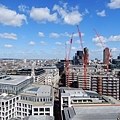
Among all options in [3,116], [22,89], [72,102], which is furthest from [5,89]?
[72,102]

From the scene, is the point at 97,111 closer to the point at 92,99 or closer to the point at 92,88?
the point at 92,99

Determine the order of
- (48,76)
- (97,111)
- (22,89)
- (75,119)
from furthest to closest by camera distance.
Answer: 1. (48,76)
2. (22,89)
3. (97,111)
4. (75,119)

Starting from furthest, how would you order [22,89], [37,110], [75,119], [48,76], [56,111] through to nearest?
[48,76] < [22,89] < [56,111] < [37,110] < [75,119]

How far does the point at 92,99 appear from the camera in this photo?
52.4 m

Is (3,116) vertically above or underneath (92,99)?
underneath

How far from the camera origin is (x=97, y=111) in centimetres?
4031

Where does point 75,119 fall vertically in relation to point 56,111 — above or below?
above

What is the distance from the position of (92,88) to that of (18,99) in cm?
3631

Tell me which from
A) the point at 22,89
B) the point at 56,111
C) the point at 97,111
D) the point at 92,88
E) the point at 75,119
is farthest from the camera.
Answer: the point at 92,88

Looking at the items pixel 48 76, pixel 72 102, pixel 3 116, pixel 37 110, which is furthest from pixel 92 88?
pixel 48 76

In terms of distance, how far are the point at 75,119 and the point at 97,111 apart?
707 centimetres

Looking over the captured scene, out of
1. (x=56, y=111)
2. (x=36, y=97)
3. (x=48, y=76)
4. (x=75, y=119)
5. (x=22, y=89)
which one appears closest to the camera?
(x=75, y=119)

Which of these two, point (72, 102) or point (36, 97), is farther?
point (36, 97)

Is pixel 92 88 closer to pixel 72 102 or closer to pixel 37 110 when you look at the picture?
pixel 72 102
